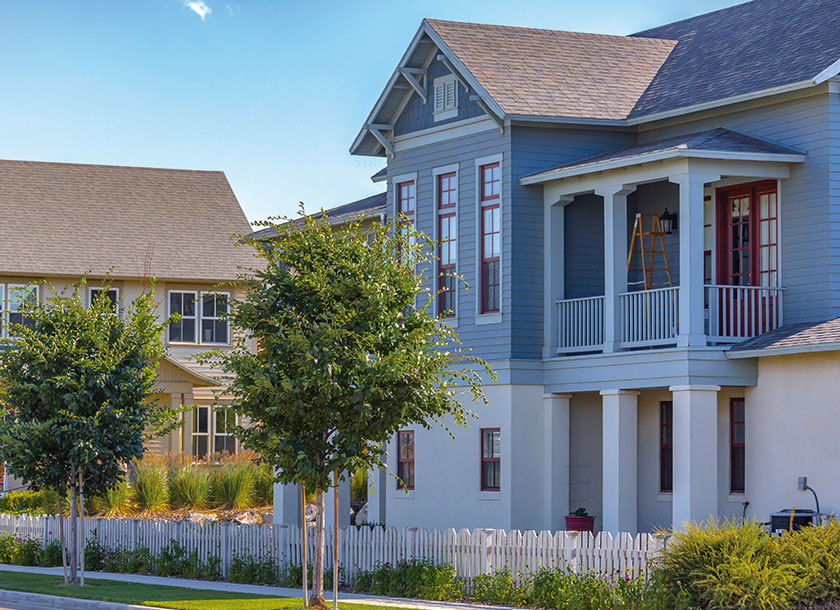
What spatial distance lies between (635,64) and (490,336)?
625 centimetres

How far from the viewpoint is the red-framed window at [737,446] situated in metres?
23.2

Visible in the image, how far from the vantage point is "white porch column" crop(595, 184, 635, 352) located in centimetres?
2348

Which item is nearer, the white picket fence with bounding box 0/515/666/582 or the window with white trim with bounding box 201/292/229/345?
the white picket fence with bounding box 0/515/666/582

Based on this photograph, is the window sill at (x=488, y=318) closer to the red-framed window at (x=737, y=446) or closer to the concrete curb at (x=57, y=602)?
the red-framed window at (x=737, y=446)

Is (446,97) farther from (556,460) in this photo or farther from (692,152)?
(556,460)

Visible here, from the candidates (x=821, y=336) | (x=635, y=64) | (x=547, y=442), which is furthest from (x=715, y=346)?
(x=635, y=64)

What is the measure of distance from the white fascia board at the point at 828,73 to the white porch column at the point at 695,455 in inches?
195

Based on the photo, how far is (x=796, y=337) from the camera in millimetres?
21391

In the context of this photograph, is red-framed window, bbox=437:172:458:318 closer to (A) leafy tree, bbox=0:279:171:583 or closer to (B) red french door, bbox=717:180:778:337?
(B) red french door, bbox=717:180:778:337

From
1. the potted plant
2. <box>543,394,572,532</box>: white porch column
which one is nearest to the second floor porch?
<box>543,394,572,532</box>: white porch column

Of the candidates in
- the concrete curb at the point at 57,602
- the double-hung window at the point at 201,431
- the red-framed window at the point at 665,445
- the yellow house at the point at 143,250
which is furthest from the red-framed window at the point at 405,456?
the double-hung window at the point at 201,431

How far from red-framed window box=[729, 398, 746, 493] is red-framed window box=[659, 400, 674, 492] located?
1.68 m

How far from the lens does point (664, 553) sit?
17.5 m

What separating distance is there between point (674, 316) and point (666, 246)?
318 cm
